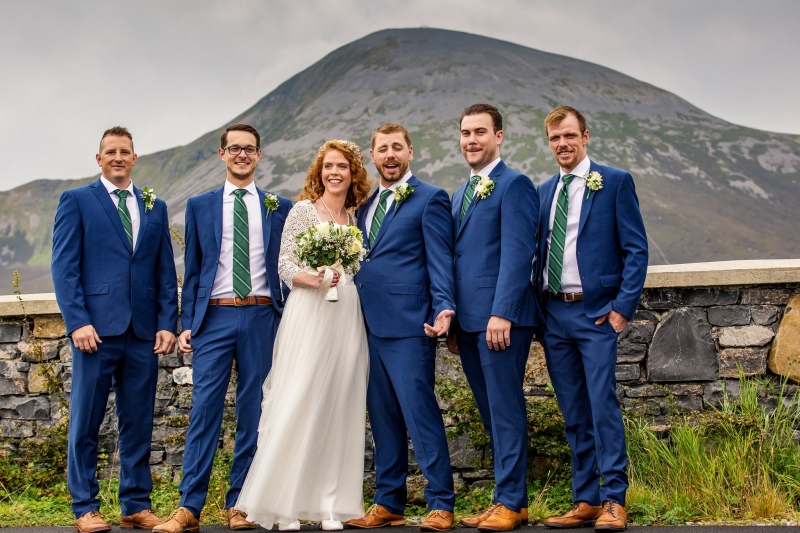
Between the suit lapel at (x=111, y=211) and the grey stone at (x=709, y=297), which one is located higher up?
the suit lapel at (x=111, y=211)

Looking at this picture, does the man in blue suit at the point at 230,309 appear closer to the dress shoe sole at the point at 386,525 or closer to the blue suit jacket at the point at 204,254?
the blue suit jacket at the point at 204,254

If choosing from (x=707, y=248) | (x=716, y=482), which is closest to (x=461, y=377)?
(x=716, y=482)

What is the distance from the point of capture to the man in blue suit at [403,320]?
4.61 metres

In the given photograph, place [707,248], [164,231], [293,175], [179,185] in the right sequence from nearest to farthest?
[164,231] < [707,248] < [293,175] < [179,185]

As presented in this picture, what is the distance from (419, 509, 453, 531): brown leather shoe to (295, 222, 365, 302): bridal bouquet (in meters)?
1.23

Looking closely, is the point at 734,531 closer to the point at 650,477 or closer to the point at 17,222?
the point at 650,477

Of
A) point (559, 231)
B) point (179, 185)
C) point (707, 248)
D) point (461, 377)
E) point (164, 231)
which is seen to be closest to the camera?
point (559, 231)

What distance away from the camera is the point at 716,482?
488 centimetres

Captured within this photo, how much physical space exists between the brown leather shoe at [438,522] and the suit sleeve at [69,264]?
2.08 meters

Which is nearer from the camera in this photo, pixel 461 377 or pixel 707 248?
pixel 461 377

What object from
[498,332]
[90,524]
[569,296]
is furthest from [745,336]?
[90,524]

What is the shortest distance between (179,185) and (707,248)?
216ft

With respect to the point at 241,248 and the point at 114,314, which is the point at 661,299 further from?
the point at 114,314

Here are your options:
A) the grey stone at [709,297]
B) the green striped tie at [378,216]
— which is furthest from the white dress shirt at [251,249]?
the grey stone at [709,297]
